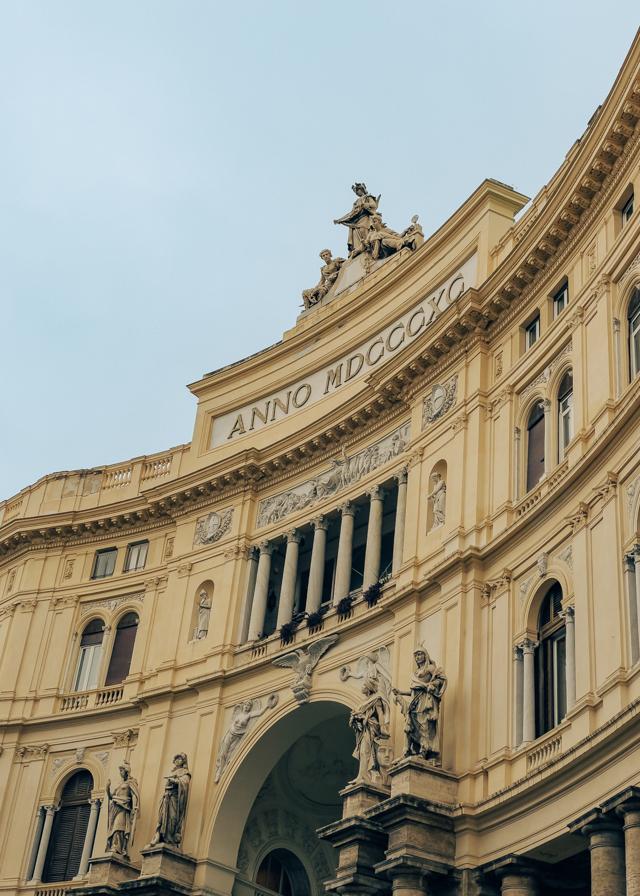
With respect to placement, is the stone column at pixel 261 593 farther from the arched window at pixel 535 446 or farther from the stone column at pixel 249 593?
the arched window at pixel 535 446

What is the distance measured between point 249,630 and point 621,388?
1389 centimetres

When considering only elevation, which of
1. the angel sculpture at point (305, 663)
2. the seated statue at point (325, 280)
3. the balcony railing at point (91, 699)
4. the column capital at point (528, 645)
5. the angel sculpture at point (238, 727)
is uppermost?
the seated statue at point (325, 280)

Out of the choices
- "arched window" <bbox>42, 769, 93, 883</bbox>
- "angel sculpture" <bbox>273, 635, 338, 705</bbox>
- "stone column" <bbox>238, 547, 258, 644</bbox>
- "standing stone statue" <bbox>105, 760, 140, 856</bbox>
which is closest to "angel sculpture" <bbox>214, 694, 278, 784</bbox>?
"angel sculpture" <bbox>273, 635, 338, 705</bbox>

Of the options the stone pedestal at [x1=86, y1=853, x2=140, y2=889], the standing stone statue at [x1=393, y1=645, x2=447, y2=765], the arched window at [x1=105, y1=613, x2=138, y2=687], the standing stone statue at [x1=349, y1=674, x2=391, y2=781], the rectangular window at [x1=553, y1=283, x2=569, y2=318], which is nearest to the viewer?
the standing stone statue at [x1=393, y1=645, x2=447, y2=765]

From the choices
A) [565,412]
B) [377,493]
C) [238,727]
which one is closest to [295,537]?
[377,493]

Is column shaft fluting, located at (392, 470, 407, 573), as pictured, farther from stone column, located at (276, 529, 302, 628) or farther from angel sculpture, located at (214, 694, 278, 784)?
angel sculpture, located at (214, 694, 278, 784)

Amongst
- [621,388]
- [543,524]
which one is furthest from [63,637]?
[621,388]

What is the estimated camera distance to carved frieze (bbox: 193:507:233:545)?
38.3 meters

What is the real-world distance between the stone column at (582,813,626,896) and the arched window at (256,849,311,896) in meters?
14.9

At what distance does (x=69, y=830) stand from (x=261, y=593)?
8.17 m

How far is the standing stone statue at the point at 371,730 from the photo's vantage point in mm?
27969

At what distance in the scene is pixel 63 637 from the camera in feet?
132

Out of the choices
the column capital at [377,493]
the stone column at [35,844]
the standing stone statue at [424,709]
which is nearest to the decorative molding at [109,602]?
the stone column at [35,844]

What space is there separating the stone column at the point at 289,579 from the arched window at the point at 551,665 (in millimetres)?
9615
